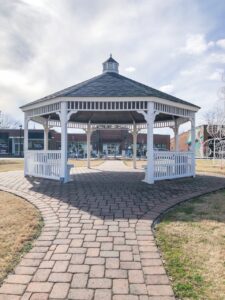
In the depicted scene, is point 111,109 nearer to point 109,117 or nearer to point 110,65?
point 110,65

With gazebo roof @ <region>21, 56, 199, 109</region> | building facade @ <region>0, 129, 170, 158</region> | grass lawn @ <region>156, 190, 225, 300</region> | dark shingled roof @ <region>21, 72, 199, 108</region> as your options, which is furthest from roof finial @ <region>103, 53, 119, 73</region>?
building facade @ <region>0, 129, 170, 158</region>

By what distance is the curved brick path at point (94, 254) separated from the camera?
2.77 meters

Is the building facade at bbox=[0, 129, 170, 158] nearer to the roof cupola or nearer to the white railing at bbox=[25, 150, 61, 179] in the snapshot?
the roof cupola

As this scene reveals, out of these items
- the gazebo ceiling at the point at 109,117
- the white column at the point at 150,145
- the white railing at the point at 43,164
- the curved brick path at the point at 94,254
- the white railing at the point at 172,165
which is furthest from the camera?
the gazebo ceiling at the point at 109,117

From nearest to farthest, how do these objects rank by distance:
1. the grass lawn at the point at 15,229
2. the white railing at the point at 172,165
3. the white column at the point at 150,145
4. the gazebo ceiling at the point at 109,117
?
the grass lawn at the point at 15,229 < the white column at the point at 150,145 < the white railing at the point at 172,165 < the gazebo ceiling at the point at 109,117

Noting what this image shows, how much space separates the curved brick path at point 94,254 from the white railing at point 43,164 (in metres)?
3.53

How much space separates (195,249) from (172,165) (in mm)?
7554

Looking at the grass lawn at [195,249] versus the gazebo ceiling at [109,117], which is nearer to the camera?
the grass lawn at [195,249]

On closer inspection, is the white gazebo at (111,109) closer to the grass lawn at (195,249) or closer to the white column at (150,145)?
the white column at (150,145)

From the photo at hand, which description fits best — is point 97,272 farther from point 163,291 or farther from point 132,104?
point 132,104

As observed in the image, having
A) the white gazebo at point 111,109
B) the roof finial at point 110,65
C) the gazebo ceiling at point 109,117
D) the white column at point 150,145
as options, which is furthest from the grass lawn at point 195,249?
the roof finial at point 110,65

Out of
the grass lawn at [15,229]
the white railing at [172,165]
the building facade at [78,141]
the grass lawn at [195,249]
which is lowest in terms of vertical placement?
the grass lawn at [195,249]

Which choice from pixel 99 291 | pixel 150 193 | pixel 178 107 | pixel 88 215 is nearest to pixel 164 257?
pixel 99 291

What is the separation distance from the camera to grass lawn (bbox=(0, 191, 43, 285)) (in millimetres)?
3486
